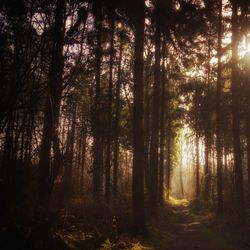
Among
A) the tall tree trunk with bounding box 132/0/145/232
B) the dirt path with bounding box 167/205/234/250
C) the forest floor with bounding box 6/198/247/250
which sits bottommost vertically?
the dirt path with bounding box 167/205/234/250

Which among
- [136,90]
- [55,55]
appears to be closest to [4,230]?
[55,55]

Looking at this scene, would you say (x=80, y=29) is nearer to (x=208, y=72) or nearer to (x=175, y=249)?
(x=175, y=249)

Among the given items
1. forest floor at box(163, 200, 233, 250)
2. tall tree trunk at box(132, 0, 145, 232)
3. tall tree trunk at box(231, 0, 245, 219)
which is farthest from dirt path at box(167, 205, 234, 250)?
tall tree trunk at box(231, 0, 245, 219)

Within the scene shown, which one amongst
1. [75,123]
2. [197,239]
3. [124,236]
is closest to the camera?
[124,236]

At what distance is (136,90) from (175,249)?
5967 mm

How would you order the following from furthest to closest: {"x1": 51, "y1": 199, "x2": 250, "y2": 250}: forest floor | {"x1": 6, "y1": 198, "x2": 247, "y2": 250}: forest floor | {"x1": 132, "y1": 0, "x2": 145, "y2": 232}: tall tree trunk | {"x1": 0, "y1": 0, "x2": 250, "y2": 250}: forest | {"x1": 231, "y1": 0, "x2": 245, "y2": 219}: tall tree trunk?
{"x1": 231, "y1": 0, "x2": 245, "y2": 219}: tall tree trunk → {"x1": 132, "y1": 0, "x2": 145, "y2": 232}: tall tree trunk → {"x1": 51, "y1": 199, "x2": 250, "y2": 250}: forest floor → {"x1": 6, "y1": 198, "x2": 247, "y2": 250}: forest floor → {"x1": 0, "y1": 0, "x2": 250, "y2": 250}: forest

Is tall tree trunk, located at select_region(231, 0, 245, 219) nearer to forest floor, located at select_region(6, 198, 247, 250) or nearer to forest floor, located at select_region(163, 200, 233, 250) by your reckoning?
forest floor, located at select_region(6, 198, 247, 250)

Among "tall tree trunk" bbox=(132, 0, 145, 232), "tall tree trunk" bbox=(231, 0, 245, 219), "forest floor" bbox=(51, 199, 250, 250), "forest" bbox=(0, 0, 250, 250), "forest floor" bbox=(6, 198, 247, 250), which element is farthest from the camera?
"tall tree trunk" bbox=(231, 0, 245, 219)

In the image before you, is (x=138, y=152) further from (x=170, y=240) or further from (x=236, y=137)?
(x=236, y=137)

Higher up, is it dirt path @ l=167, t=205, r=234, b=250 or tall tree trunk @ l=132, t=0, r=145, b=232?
tall tree trunk @ l=132, t=0, r=145, b=232

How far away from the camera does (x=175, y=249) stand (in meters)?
10.9

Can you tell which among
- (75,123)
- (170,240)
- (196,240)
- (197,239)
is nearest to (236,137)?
(197,239)

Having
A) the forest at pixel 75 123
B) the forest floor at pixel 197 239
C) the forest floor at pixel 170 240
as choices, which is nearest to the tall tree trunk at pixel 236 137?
the forest at pixel 75 123

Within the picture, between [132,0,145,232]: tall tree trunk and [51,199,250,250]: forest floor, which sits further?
Answer: [132,0,145,232]: tall tree trunk
